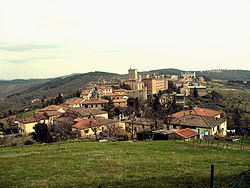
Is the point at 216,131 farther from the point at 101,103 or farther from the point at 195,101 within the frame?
the point at 195,101

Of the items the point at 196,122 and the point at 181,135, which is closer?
the point at 181,135

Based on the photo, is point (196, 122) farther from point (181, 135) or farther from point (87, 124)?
point (87, 124)

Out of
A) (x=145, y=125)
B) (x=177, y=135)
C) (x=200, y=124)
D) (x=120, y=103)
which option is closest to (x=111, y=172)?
(x=177, y=135)

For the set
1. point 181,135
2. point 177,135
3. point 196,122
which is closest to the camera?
point 181,135

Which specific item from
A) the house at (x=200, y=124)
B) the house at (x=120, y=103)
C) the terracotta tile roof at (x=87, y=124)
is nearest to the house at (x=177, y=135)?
the house at (x=200, y=124)

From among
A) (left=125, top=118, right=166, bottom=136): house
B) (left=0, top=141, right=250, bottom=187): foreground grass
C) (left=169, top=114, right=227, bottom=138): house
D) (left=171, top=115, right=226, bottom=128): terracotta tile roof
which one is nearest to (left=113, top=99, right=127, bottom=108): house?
(left=125, top=118, right=166, bottom=136): house

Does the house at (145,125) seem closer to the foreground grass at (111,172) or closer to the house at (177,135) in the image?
the house at (177,135)

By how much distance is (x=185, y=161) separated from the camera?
12.7m

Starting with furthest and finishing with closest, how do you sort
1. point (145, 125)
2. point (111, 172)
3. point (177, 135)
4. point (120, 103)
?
point (120, 103) < point (145, 125) < point (177, 135) < point (111, 172)

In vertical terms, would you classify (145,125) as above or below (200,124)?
below

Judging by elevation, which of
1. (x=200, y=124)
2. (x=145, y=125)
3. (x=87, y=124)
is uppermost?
(x=200, y=124)

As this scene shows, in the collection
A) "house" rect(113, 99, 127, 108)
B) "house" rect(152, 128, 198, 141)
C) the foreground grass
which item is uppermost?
the foreground grass

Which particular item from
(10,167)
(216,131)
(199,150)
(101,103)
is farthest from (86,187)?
(101,103)

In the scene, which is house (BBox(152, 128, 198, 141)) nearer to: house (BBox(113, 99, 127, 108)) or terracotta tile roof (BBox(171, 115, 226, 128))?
terracotta tile roof (BBox(171, 115, 226, 128))
